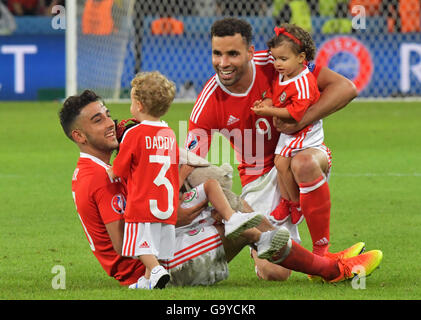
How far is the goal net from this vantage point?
15.2 metres

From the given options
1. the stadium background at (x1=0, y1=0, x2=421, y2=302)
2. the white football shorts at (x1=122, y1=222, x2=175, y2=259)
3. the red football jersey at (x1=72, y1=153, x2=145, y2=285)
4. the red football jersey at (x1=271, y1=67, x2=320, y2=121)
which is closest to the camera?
the white football shorts at (x1=122, y1=222, x2=175, y2=259)

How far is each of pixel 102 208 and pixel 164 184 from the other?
33 centimetres

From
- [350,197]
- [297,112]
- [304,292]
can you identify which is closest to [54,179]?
[350,197]

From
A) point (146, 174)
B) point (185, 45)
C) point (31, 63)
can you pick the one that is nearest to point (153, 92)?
point (146, 174)

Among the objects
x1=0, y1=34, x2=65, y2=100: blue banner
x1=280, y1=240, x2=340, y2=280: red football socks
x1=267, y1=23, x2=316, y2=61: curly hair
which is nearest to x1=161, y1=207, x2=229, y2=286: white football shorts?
x1=280, y1=240, x2=340, y2=280: red football socks

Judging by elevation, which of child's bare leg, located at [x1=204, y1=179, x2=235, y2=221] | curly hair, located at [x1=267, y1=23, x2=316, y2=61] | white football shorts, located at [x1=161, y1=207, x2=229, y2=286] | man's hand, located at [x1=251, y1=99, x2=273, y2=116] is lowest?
white football shorts, located at [x1=161, y1=207, x2=229, y2=286]

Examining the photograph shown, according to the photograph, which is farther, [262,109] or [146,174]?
[262,109]

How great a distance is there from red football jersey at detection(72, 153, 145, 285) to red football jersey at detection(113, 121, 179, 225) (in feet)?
0.38

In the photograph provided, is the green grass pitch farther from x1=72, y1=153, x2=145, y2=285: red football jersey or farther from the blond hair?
the blond hair

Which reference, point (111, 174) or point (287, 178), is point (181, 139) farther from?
point (111, 174)

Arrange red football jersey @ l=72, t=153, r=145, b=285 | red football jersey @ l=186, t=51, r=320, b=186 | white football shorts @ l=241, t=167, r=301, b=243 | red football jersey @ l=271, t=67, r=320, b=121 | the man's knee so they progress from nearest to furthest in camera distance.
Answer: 1. red football jersey @ l=72, t=153, r=145, b=285
2. the man's knee
3. red football jersey @ l=271, t=67, r=320, b=121
4. red football jersey @ l=186, t=51, r=320, b=186
5. white football shorts @ l=241, t=167, r=301, b=243

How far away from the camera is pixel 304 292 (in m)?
4.74

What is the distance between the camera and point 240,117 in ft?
18.6
